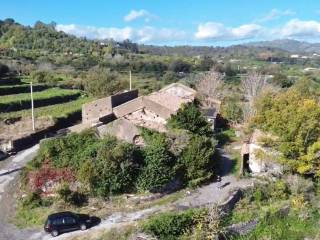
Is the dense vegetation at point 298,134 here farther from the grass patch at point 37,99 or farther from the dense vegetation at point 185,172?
the grass patch at point 37,99

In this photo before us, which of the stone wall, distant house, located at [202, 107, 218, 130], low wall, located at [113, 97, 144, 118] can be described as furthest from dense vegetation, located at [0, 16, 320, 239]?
the stone wall

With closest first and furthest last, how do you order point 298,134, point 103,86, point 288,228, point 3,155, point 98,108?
point 288,228, point 298,134, point 3,155, point 98,108, point 103,86

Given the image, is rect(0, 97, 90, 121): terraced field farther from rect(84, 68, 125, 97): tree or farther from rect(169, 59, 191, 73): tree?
rect(169, 59, 191, 73): tree

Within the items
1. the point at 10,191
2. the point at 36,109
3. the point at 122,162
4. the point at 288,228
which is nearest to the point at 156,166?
the point at 122,162

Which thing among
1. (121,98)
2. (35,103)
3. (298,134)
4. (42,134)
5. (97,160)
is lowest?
(42,134)

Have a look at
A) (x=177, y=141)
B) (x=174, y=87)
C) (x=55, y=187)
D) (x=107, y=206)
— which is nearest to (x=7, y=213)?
(x=55, y=187)

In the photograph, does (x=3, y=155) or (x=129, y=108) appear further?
(x=129, y=108)

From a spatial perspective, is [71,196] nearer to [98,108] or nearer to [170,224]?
[170,224]
